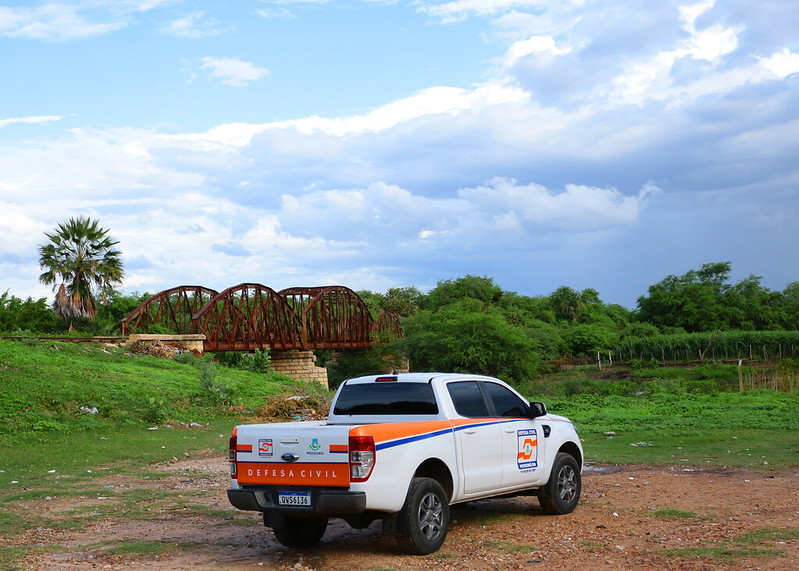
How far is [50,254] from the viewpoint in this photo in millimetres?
52062

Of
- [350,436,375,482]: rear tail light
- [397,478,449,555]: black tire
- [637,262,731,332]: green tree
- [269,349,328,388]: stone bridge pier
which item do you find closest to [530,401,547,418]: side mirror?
[397,478,449,555]: black tire

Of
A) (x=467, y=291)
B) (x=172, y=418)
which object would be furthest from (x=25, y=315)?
(x=467, y=291)

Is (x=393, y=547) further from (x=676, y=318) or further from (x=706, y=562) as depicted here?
(x=676, y=318)

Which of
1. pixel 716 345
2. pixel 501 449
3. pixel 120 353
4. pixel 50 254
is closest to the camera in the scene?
pixel 501 449

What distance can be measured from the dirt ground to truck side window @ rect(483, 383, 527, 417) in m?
1.34

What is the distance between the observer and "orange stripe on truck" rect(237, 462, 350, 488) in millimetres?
7914

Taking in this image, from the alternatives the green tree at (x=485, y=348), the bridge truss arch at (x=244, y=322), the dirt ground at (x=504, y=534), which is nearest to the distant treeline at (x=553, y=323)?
the green tree at (x=485, y=348)

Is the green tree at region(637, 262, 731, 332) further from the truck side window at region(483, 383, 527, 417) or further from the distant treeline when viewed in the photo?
the truck side window at region(483, 383, 527, 417)

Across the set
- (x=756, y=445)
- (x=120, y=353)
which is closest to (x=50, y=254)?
(x=120, y=353)

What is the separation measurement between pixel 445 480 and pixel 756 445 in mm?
11265

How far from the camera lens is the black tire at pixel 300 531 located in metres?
8.76

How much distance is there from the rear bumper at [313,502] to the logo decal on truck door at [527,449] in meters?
2.76

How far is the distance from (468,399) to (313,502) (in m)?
2.47

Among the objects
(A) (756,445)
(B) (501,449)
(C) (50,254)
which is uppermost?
(C) (50,254)
